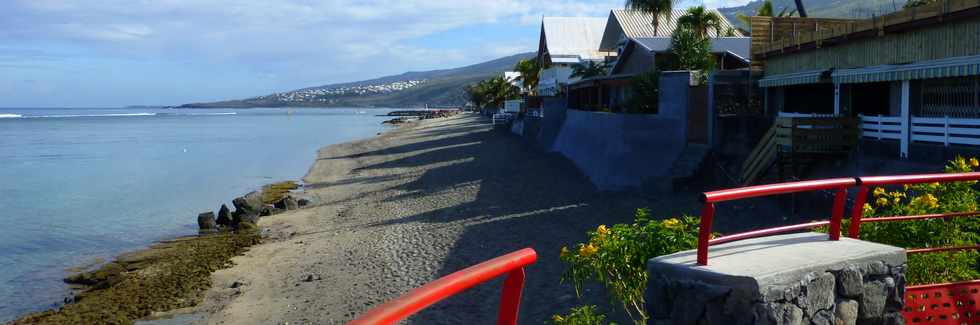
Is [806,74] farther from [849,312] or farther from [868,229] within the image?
[849,312]

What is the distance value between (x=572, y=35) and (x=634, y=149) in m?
40.1

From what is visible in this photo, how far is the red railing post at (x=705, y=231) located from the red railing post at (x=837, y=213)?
103 cm

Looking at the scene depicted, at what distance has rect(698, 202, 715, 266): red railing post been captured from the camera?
13.6ft

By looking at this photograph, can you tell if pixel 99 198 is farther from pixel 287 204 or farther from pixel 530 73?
pixel 530 73

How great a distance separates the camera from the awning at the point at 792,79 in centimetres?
1788

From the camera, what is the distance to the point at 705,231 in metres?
Result: 4.16

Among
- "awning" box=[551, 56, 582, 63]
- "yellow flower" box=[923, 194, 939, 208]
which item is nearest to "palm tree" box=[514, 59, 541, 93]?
"awning" box=[551, 56, 582, 63]

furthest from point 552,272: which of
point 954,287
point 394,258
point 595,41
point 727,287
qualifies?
point 595,41

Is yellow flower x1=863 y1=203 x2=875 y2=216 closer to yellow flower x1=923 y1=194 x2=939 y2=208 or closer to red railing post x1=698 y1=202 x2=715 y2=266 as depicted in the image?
yellow flower x1=923 y1=194 x2=939 y2=208

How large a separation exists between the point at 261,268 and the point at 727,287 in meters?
13.3

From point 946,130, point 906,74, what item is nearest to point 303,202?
point 906,74

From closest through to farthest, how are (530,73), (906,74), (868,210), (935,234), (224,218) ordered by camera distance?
(935,234)
(868,210)
(906,74)
(224,218)
(530,73)

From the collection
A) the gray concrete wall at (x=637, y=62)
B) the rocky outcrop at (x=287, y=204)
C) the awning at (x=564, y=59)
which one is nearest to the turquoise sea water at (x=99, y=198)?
the rocky outcrop at (x=287, y=204)

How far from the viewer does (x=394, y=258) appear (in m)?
15.3
